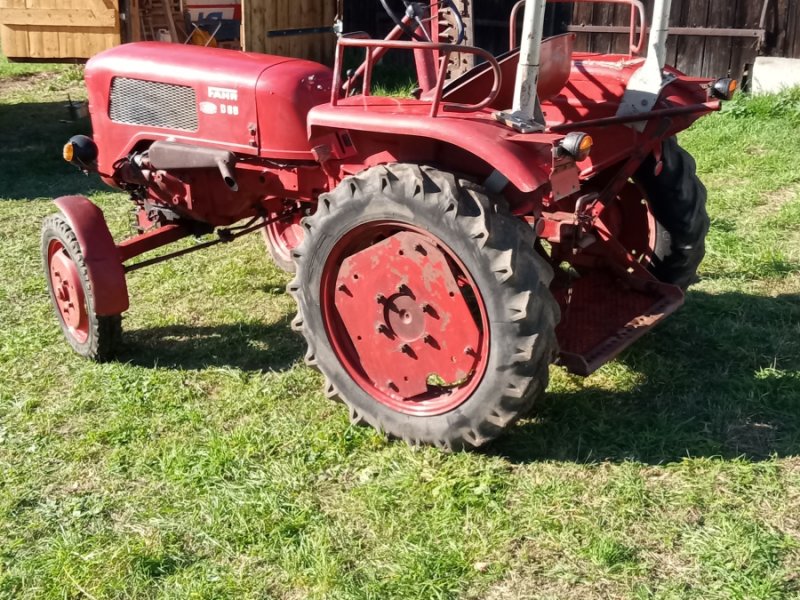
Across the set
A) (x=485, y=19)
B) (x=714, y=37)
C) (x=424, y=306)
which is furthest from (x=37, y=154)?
(x=714, y=37)

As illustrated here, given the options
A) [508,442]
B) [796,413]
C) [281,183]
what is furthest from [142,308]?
[796,413]

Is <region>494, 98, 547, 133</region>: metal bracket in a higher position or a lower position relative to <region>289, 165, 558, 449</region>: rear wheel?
higher

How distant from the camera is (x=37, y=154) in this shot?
8.43 metres

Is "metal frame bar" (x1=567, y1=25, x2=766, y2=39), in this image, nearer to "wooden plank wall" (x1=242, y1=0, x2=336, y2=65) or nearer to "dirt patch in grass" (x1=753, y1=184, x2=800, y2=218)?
"dirt patch in grass" (x1=753, y1=184, x2=800, y2=218)

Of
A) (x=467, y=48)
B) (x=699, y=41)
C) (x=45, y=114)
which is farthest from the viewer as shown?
(x=45, y=114)

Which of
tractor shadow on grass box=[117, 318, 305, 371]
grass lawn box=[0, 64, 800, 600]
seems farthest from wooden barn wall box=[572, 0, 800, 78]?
tractor shadow on grass box=[117, 318, 305, 371]

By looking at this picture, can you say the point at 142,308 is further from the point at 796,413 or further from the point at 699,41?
the point at 699,41

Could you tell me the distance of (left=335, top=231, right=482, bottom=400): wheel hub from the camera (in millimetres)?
3106

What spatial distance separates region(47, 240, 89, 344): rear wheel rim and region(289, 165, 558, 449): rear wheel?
1.33 metres

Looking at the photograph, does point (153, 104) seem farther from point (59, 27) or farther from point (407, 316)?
point (59, 27)

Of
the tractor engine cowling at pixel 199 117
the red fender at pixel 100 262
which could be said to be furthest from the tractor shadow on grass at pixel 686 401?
the red fender at pixel 100 262

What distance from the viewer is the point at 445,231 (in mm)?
2955

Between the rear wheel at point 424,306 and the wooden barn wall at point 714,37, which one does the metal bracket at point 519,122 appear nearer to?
the rear wheel at point 424,306

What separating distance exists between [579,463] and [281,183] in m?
1.79
